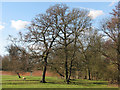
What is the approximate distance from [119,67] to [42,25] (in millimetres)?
11957

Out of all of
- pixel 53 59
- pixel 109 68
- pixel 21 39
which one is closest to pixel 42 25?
pixel 21 39

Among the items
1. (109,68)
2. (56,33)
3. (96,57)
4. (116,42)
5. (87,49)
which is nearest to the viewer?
(116,42)

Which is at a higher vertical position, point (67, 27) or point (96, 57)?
point (67, 27)

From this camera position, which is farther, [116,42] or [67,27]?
[67,27]

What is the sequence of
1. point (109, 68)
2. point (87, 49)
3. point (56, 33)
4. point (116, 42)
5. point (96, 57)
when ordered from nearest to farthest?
point (116, 42)
point (56, 33)
point (109, 68)
point (96, 57)
point (87, 49)

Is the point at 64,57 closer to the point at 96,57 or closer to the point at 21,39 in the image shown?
the point at 21,39

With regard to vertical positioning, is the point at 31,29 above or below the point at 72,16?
below

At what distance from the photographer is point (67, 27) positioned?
Answer: 2102 cm

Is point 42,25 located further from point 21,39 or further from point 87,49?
point 87,49

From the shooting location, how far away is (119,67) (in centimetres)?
1980

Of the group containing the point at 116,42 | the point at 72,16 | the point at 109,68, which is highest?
the point at 72,16

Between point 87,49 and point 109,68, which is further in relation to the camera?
point 87,49

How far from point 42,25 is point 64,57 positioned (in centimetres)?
547

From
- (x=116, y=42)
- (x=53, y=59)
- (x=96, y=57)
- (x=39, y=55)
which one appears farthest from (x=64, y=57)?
(x=96, y=57)
